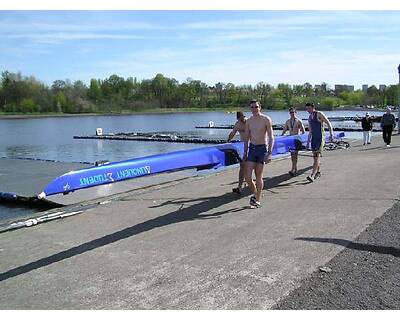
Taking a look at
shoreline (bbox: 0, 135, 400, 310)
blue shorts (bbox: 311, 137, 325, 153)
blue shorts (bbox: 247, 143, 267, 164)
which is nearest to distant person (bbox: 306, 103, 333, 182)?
blue shorts (bbox: 311, 137, 325, 153)

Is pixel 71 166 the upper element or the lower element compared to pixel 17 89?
lower

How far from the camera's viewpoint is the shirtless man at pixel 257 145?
25.4ft

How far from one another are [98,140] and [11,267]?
4524 cm

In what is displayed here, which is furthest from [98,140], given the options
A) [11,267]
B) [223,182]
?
[11,267]

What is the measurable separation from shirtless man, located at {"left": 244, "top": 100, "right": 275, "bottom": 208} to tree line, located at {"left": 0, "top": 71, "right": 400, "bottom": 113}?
4985 inches

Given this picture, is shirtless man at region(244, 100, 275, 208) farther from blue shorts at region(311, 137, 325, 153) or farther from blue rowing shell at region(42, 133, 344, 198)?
blue shorts at region(311, 137, 325, 153)

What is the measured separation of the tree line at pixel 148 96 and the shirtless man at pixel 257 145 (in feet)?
415

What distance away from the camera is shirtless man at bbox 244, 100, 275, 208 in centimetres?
775

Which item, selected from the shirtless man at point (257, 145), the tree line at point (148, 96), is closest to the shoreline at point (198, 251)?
the shirtless man at point (257, 145)

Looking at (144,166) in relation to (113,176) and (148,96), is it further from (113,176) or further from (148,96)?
(148,96)

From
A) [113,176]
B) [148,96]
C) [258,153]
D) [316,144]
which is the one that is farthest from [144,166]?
[148,96]

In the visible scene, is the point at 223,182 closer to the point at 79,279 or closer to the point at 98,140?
the point at 79,279

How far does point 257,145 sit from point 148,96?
155 m

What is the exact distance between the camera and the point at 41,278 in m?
4.95
